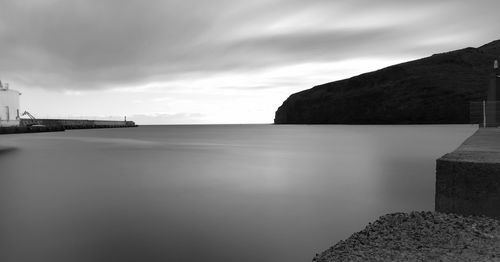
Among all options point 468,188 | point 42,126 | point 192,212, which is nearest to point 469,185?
point 468,188

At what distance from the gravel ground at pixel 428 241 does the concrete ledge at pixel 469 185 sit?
222 millimetres

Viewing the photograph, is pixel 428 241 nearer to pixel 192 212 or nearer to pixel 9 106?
pixel 192 212

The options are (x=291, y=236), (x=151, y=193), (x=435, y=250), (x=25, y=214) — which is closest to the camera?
(x=435, y=250)

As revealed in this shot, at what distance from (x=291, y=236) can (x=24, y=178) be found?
20.6 meters

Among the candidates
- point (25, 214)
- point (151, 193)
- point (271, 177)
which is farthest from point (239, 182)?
point (25, 214)

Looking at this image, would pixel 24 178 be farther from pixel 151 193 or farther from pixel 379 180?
pixel 379 180

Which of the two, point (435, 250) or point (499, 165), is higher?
point (499, 165)

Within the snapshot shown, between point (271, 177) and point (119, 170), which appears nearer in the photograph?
point (271, 177)

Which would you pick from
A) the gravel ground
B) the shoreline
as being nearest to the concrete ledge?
the shoreline

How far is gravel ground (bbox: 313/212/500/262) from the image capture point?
6555 millimetres

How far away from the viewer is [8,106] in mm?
87000

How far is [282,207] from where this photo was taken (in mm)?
15039

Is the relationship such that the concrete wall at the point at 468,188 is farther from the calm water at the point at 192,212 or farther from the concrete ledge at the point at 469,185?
the calm water at the point at 192,212

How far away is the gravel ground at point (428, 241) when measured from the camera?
258 inches
